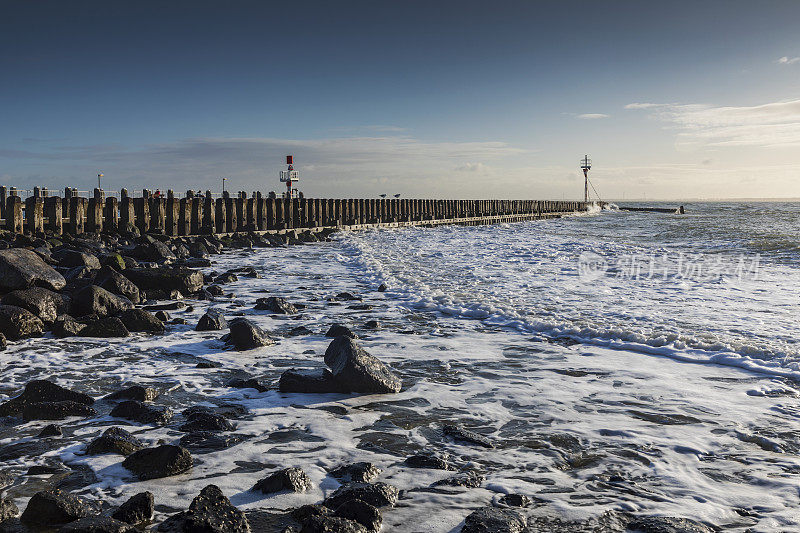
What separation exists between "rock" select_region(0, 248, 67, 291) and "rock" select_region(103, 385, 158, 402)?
396 cm

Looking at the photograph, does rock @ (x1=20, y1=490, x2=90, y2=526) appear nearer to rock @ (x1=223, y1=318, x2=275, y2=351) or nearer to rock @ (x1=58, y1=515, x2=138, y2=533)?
rock @ (x1=58, y1=515, x2=138, y2=533)

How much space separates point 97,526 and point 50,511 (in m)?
0.33

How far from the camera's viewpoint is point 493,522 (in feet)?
9.59

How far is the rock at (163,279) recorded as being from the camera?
9.47 metres

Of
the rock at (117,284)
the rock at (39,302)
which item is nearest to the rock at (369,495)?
the rock at (39,302)

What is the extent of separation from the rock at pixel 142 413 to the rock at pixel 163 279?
17.4 feet

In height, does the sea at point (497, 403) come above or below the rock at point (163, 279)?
below

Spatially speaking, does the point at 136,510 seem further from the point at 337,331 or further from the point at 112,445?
the point at 337,331

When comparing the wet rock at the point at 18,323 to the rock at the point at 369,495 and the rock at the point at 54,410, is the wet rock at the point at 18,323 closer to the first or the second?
the rock at the point at 54,410

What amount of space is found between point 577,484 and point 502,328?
4.36 meters

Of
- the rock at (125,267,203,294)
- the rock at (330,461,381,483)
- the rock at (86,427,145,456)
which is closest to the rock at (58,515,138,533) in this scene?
the rock at (86,427,145,456)

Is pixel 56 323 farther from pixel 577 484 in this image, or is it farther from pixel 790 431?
pixel 790 431

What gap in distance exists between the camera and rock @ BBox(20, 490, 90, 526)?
2.87m

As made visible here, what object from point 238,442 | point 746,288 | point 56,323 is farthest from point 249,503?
point 746,288
